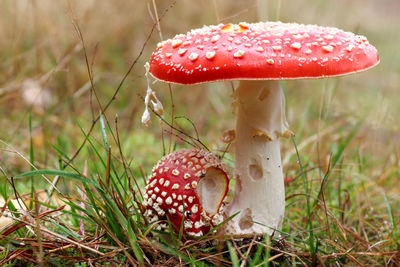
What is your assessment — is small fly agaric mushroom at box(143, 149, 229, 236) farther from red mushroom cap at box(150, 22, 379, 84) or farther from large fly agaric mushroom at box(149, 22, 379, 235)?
red mushroom cap at box(150, 22, 379, 84)

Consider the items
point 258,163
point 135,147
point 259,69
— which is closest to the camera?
point 259,69

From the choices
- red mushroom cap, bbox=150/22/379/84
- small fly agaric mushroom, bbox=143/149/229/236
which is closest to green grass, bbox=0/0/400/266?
small fly agaric mushroom, bbox=143/149/229/236

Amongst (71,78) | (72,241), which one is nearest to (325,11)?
(71,78)

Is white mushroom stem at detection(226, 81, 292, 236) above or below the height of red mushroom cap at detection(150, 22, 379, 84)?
below

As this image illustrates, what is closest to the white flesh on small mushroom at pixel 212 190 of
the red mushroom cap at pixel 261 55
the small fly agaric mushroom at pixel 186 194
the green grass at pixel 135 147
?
the small fly agaric mushroom at pixel 186 194

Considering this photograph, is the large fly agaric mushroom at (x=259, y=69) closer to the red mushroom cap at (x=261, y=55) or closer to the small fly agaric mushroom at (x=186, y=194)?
the red mushroom cap at (x=261, y=55)

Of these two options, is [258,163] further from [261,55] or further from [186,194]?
[261,55]

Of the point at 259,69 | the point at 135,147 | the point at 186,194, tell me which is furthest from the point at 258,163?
the point at 135,147
